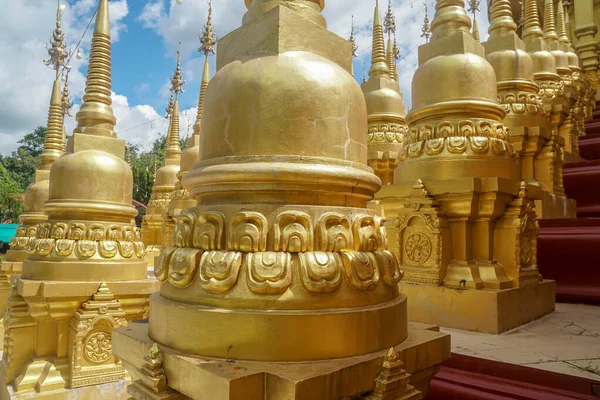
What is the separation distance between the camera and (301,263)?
1679mm

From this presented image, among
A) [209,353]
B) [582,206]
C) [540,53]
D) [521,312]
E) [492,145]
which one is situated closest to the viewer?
[209,353]

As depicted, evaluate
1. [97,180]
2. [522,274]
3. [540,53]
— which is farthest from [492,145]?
[540,53]

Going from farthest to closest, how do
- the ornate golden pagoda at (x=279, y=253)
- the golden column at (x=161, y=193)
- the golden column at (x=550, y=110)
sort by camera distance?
the golden column at (x=161, y=193), the golden column at (x=550, y=110), the ornate golden pagoda at (x=279, y=253)

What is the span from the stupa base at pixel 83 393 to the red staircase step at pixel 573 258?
421 centimetres

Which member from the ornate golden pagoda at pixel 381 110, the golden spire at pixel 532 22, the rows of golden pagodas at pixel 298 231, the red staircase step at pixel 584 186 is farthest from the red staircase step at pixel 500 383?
the golden spire at pixel 532 22

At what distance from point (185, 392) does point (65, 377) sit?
2.57 m

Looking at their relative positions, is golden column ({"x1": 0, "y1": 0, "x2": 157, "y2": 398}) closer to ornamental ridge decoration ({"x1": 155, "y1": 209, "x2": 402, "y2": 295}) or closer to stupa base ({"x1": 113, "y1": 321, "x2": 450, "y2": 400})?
stupa base ({"x1": 113, "y1": 321, "x2": 450, "y2": 400})

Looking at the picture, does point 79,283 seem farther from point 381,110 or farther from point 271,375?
point 381,110

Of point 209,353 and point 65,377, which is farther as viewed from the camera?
point 65,377

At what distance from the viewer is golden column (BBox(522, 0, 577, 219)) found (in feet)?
17.5

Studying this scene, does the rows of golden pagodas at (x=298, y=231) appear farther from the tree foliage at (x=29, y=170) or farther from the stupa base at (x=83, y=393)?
the tree foliage at (x=29, y=170)

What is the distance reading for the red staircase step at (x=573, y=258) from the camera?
4.29 m

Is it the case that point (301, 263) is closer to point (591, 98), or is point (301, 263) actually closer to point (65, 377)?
point (65, 377)

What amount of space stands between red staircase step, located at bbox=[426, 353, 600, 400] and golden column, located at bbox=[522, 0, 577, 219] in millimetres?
3070
